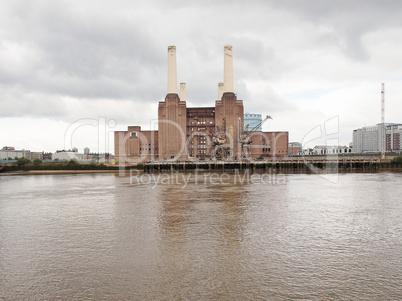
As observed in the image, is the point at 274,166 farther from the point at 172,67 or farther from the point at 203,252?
the point at 203,252

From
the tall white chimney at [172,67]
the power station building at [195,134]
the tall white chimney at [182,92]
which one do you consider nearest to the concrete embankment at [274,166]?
the power station building at [195,134]

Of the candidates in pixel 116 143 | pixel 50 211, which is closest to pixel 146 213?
pixel 50 211

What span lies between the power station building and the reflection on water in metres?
69.0

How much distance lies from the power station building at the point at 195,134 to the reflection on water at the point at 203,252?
69.0 metres

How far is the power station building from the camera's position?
96375 mm

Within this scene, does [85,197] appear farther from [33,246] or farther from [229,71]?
[229,71]

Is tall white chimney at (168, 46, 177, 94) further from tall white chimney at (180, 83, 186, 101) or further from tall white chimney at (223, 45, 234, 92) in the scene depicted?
tall white chimney at (180, 83, 186, 101)

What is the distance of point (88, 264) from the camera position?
1174 cm

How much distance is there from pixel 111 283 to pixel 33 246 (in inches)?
238

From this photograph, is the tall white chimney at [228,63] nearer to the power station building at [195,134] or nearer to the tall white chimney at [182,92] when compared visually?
the power station building at [195,134]

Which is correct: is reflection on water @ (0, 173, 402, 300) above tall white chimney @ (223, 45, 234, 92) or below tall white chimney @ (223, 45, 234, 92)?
below

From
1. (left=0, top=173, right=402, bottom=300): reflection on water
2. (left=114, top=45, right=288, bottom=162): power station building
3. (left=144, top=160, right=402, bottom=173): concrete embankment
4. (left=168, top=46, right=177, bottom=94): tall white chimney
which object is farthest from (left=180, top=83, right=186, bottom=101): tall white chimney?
(left=0, top=173, right=402, bottom=300): reflection on water

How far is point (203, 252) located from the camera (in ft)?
42.3

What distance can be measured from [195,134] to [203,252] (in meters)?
93.2
